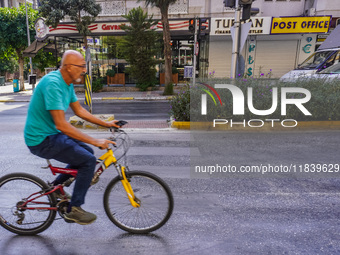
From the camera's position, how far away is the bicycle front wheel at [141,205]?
2.92 meters

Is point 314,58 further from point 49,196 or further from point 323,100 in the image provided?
point 49,196

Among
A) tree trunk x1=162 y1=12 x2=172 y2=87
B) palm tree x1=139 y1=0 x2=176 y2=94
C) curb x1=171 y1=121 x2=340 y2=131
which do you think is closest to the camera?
curb x1=171 y1=121 x2=340 y2=131

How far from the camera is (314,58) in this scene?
1376 cm

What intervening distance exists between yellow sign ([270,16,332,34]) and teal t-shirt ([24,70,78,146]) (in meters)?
20.2

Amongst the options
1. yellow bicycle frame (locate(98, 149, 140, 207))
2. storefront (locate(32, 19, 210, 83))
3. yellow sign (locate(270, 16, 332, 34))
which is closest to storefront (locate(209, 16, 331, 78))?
yellow sign (locate(270, 16, 332, 34))

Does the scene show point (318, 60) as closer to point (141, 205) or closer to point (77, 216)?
point (141, 205)

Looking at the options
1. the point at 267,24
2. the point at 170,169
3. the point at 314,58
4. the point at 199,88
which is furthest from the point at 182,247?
the point at 267,24

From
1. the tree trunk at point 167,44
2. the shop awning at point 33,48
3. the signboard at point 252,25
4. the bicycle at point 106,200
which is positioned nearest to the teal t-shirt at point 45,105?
the bicycle at point 106,200

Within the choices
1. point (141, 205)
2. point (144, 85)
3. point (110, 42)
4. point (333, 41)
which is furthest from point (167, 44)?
point (141, 205)

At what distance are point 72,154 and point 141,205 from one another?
111 cm

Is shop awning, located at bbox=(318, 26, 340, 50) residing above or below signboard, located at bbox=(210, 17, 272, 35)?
below

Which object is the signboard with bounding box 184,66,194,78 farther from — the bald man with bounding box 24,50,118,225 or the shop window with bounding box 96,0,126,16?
the shop window with bounding box 96,0,126,16

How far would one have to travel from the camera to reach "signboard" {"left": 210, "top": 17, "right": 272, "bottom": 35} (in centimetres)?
1931

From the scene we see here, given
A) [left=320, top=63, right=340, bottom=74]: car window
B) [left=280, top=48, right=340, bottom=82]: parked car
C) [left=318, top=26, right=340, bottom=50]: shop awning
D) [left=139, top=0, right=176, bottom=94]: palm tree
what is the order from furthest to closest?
[left=139, top=0, right=176, bottom=94]: palm tree < [left=318, top=26, right=340, bottom=50]: shop awning < [left=280, top=48, right=340, bottom=82]: parked car < [left=320, top=63, right=340, bottom=74]: car window
